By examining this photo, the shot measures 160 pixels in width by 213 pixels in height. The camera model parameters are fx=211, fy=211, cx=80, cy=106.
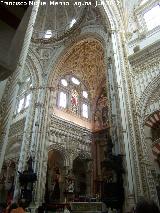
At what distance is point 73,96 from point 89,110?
2.08 meters

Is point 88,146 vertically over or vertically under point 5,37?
over

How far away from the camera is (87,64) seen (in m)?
18.8

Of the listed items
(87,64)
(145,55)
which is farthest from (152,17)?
(87,64)

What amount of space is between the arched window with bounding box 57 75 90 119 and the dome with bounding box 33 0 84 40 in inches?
153

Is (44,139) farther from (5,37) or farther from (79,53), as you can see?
(5,37)

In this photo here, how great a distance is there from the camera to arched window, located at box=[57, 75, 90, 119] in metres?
17.7

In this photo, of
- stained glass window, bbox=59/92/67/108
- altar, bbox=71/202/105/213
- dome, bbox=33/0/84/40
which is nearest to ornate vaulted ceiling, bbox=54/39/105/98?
stained glass window, bbox=59/92/67/108

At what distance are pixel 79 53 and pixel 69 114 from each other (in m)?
5.12

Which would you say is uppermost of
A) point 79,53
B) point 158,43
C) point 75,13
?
point 75,13

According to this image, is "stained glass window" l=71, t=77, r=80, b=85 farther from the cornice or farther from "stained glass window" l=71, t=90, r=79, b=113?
the cornice

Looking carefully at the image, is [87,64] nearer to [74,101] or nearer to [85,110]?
[74,101]

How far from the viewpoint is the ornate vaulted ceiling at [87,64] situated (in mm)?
16986

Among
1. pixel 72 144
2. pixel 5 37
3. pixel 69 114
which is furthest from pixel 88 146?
pixel 5 37

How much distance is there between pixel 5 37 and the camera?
1.70m
